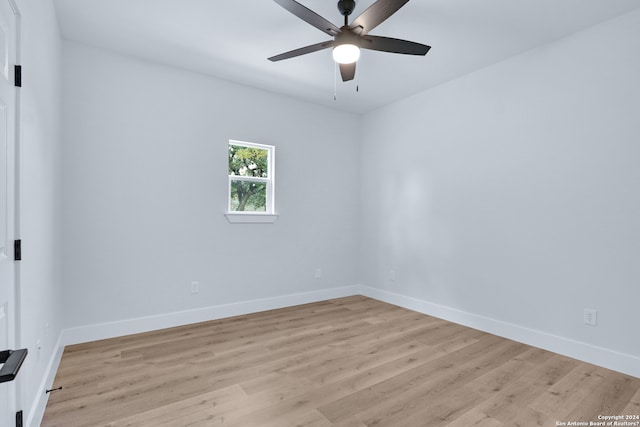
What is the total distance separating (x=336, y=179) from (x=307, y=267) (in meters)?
1.31

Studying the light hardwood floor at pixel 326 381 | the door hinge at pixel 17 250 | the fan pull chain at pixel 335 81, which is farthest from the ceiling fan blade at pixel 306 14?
the light hardwood floor at pixel 326 381

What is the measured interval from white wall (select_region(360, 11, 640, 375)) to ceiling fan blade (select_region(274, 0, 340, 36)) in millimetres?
2085

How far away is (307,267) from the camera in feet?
14.7

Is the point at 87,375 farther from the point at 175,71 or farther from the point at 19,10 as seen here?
the point at 175,71

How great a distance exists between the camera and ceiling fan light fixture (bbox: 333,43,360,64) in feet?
7.56

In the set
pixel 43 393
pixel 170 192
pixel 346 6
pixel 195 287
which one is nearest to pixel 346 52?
pixel 346 6

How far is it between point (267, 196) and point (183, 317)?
5.51 feet

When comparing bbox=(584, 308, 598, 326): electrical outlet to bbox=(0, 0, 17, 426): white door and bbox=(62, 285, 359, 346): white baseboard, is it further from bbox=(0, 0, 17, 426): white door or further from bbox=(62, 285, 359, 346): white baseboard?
bbox=(0, 0, 17, 426): white door

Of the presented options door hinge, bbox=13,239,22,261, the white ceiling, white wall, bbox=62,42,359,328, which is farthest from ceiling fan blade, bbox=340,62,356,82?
door hinge, bbox=13,239,22,261

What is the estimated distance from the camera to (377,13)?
2.02 m

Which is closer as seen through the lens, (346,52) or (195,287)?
(346,52)

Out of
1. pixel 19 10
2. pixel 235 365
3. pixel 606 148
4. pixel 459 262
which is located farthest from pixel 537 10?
pixel 235 365

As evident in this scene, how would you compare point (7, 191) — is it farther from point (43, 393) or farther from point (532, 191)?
point (532, 191)

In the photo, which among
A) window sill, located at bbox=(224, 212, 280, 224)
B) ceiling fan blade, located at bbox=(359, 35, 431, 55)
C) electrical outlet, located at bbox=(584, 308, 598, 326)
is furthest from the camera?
window sill, located at bbox=(224, 212, 280, 224)
